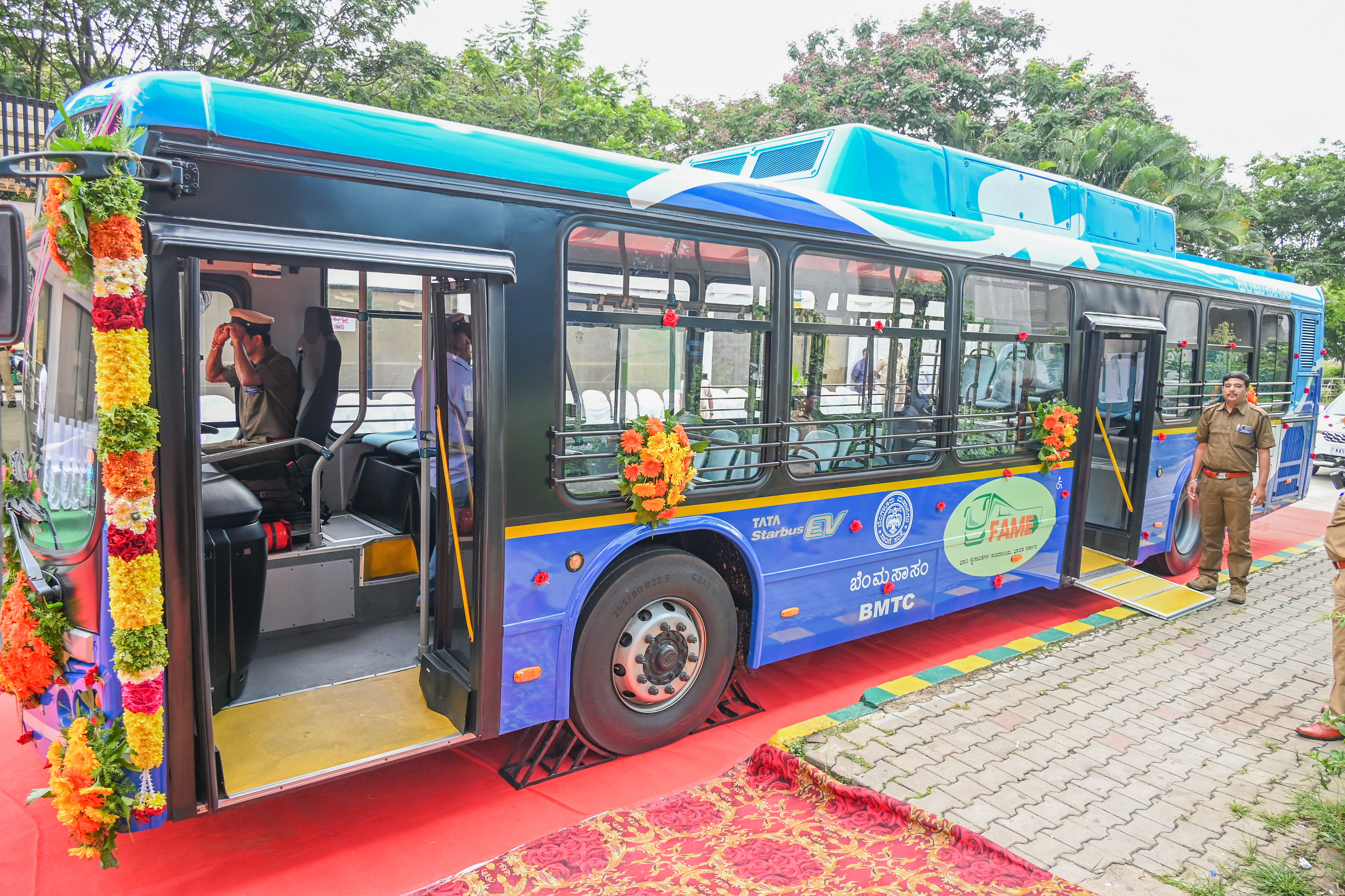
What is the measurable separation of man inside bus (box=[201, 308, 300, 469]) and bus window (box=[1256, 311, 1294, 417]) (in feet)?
29.2

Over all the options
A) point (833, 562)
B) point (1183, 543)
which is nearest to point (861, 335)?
point (833, 562)

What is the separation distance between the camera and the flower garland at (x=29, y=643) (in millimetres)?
2961

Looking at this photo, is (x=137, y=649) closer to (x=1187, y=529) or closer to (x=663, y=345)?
(x=663, y=345)

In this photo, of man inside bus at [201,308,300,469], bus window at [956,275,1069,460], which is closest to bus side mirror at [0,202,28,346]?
man inside bus at [201,308,300,469]

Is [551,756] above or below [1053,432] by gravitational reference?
below

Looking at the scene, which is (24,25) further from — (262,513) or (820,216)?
(820,216)

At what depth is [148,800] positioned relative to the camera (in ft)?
9.29

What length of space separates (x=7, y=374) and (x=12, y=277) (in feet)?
25.0

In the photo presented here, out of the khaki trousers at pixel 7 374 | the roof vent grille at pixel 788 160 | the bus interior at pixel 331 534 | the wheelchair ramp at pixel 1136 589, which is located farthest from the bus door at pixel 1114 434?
the khaki trousers at pixel 7 374

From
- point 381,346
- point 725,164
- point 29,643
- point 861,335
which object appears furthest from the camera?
point 725,164

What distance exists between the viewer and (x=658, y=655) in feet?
13.8

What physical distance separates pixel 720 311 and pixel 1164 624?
4737 millimetres

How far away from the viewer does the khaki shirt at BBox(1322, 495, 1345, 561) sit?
4.50 m

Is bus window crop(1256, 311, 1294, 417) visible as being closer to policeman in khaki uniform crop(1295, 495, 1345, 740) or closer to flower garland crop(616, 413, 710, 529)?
policeman in khaki uniform crop(1295, 495, 1345, 740)
